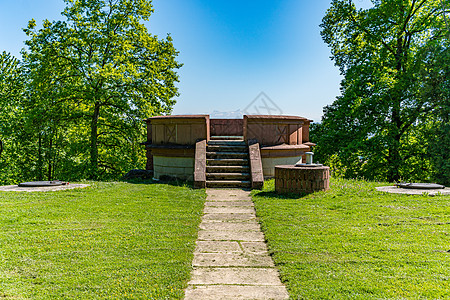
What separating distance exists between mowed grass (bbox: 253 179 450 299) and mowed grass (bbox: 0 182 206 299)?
142 cm

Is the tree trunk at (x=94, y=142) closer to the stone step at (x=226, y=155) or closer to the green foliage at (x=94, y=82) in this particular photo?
the green foliage at (x=94, y=82)

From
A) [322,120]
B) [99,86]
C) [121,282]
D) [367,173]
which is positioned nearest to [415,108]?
[367,173]

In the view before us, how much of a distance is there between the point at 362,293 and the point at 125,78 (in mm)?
15452

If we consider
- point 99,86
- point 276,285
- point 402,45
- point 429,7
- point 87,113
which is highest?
point 429,7

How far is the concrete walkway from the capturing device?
3430mm

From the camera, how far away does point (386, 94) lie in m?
16.7

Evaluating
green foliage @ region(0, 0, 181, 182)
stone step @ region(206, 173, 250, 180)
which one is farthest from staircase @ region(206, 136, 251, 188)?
green foliage @ region(0, 0, 181, 182)

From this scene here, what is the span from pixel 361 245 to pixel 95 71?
1493 centimetres

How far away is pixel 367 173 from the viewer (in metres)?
18.0

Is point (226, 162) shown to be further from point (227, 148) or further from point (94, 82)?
point (94, 82)

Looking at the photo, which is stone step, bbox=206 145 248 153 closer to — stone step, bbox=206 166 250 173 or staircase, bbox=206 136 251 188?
staircase, bbox=206 136 251 188

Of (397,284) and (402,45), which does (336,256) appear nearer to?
(397,284)

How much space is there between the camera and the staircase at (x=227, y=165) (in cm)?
1001

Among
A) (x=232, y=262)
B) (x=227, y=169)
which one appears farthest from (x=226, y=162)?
(x=232, y=262)
